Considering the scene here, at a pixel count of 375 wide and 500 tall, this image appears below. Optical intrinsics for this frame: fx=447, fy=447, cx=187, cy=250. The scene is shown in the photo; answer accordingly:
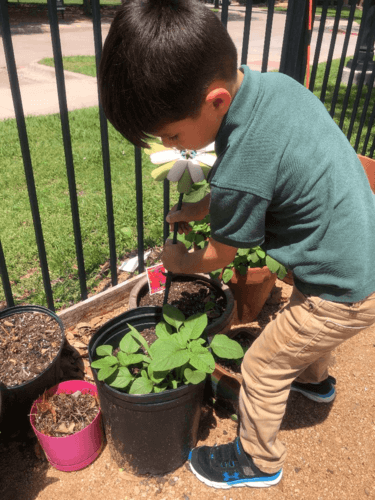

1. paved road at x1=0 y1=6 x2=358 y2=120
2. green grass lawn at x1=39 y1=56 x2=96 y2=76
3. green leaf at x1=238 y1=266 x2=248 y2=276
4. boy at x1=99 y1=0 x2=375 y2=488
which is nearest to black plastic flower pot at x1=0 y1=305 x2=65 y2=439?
boy at x1=99 y1=0 x2=375 y2=488

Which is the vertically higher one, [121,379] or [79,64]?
[121,379]

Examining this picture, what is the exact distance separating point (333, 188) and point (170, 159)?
621 mm

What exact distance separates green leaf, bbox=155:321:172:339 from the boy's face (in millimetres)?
696

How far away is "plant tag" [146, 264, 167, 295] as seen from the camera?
2.20 metres

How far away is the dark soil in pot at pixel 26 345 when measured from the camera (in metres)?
1.82

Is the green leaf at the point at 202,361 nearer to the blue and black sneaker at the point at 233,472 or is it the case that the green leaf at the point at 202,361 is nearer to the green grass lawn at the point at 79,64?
the blue and black sneaker at the point at 233,472

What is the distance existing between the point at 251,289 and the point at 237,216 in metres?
1.19

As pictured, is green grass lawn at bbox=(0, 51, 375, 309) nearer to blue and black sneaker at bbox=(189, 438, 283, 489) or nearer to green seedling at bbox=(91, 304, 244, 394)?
green seedling at bbox=(91, 304, 244, 394)

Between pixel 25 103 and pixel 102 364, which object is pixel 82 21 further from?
pixel 102 364

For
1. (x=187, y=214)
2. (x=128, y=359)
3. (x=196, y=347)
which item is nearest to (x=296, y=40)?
(x=187, y=214)

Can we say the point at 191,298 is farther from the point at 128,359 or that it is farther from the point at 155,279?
the point at 128,359

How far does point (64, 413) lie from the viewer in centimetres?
177

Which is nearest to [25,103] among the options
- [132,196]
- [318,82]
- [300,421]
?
[132,196]

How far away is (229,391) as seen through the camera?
6.61 ft
